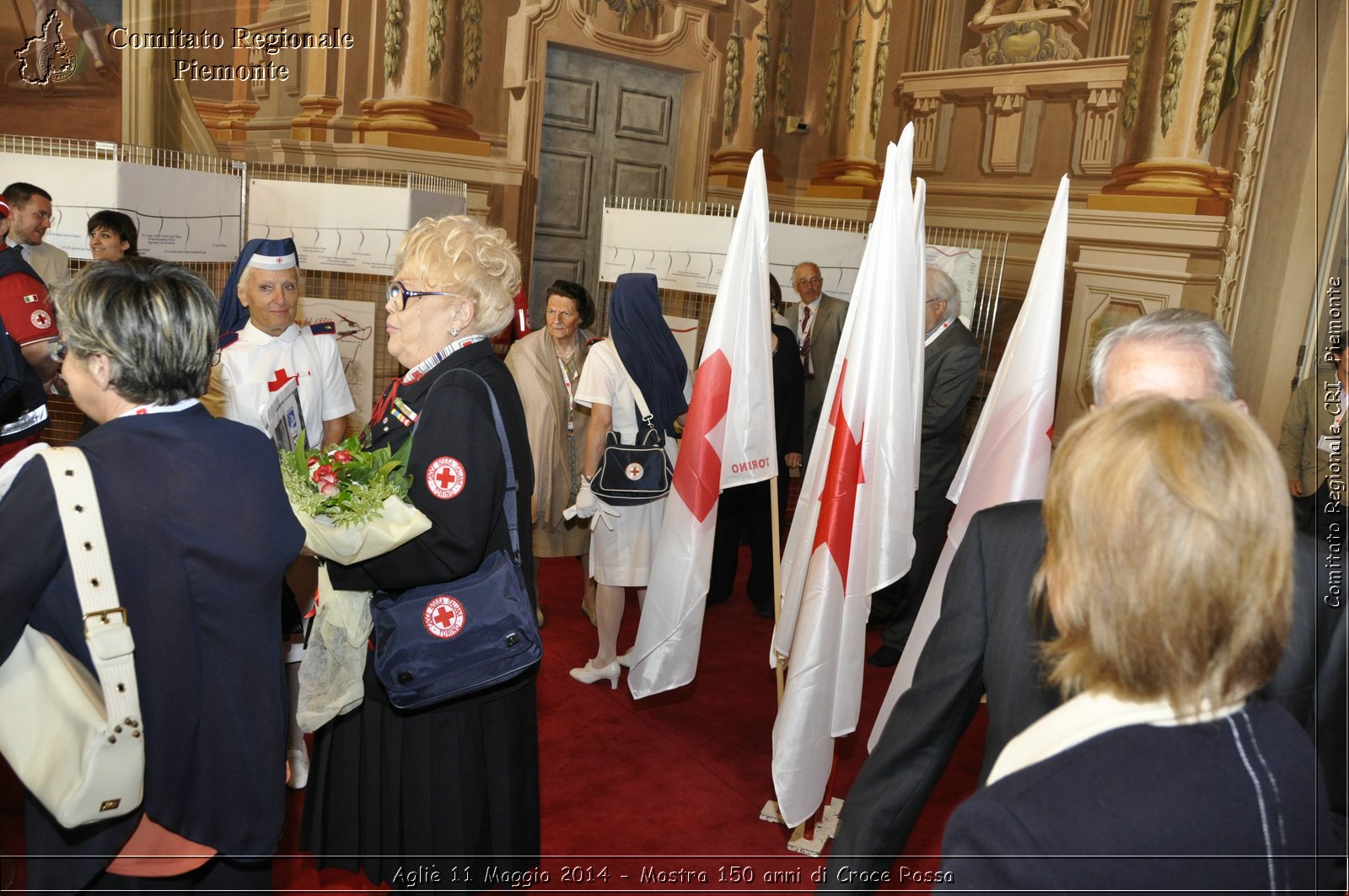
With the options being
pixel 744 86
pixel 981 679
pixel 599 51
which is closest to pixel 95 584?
pixel 981 679

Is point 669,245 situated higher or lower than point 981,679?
higher

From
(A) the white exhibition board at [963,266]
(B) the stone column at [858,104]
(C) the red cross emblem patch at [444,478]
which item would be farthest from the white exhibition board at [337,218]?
(B) the stone column at [858,104]

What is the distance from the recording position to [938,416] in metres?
4.93

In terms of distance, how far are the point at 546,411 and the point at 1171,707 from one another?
12.8 feet

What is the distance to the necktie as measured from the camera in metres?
6.94

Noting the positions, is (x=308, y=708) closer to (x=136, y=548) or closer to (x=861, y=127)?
(x=136, y=548)

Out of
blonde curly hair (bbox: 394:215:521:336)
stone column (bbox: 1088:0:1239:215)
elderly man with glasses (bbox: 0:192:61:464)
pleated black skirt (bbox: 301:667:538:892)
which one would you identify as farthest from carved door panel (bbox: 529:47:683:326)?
pleated black skirt (bbox: 301:667:538:892)

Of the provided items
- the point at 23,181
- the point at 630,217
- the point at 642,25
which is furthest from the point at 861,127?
the point at 23,181

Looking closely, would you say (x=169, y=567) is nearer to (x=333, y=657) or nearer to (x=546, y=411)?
(x=333, y=657)

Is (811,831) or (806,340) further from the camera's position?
(806,340)

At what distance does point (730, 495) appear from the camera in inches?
212

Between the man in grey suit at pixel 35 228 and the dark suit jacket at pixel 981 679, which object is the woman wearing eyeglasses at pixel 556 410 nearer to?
the man in grey suit at pixel 35 228

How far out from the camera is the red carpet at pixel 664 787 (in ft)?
9.93

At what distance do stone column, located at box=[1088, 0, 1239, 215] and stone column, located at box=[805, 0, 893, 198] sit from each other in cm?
261
